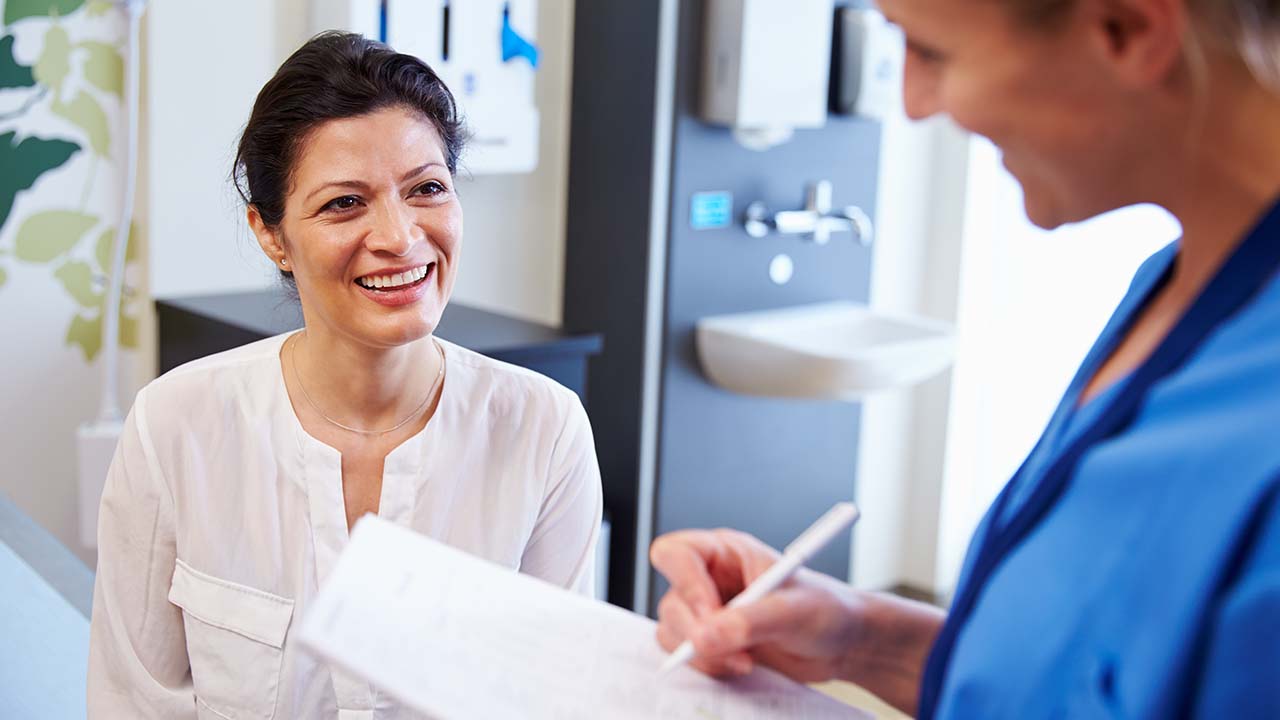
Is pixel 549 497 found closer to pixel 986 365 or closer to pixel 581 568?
pixel 581 568

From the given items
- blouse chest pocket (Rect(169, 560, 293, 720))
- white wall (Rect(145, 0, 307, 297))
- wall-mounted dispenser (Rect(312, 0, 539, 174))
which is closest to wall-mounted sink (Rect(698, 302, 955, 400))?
wall-mounted dispenser (Rect(312, 0, 539, 174))

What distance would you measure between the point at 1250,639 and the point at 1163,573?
48 millimetres

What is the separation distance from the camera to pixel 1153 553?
1.97 feet

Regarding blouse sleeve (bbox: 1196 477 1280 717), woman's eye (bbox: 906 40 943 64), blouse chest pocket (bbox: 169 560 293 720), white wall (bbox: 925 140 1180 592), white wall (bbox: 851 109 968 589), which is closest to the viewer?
blouse sleeve (bbox: 1196 477 1280 717)

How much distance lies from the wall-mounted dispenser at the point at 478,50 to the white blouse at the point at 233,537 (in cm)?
126

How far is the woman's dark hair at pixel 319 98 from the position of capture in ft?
5.10

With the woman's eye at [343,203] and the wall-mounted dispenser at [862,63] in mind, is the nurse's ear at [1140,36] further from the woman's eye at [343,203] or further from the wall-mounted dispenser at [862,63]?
the wall-mounted dispenser at [862,63]

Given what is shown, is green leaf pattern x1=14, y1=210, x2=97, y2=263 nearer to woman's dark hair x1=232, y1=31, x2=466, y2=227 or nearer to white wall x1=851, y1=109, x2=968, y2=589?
woman's dark hair x1=232, y1=31, x2=466, y2=227

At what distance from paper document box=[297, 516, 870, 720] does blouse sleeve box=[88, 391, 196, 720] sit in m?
0.65

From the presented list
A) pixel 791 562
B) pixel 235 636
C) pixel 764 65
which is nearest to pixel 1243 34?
pixel 791 562

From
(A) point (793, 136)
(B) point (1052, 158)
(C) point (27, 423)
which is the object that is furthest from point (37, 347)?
(B) point (1052, 158)

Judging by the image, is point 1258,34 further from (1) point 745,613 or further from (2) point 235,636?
(2) point 235,636

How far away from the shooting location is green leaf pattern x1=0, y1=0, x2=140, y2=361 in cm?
248

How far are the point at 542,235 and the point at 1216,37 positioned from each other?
2696 millimetres
